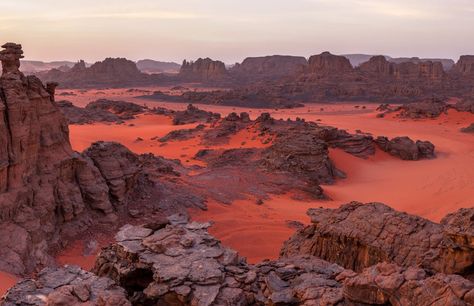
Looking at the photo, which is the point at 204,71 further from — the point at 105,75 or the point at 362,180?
the point at 362,180

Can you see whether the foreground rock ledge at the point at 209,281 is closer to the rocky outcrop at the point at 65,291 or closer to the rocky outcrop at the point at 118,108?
the rocky outcrop at the point at 65,291

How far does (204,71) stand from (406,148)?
3803 inches

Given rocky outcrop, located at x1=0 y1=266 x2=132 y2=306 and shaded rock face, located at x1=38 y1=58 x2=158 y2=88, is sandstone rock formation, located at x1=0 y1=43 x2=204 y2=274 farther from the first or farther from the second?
shaded rock face, located at x1=38 y1=58 x2=158 y2=88

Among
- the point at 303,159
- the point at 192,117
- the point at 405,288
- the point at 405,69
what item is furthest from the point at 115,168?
the point at 405,69

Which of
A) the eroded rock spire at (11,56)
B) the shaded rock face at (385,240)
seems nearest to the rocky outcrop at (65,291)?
the shaded rock face at (385,240)

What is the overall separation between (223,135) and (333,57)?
63.5 metres

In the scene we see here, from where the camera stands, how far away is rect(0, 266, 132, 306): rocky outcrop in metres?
6.28

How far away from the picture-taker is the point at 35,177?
1244 cm

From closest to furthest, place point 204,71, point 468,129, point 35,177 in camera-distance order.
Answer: point 35,177
point 468,129
point 204,71

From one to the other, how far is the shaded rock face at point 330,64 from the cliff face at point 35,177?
3194 inches

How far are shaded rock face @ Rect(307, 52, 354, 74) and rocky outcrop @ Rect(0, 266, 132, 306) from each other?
3424 inches

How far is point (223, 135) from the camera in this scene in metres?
33.0

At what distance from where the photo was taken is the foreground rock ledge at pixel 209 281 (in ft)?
18.2

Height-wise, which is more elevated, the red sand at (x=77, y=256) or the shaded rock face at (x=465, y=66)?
the shaded rock face at (x=465, y=66)
